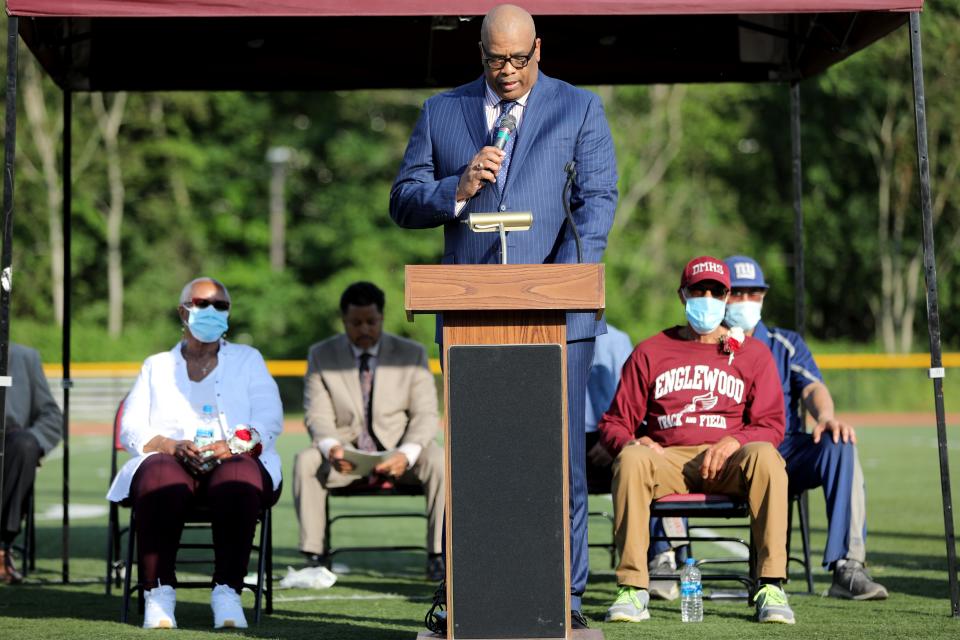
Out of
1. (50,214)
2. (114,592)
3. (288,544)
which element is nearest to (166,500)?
(114,592)

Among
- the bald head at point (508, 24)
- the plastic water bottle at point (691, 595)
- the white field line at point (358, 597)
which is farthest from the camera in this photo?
the white field line at point (358, 597)

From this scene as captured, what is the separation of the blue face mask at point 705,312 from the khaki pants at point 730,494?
0.62 m

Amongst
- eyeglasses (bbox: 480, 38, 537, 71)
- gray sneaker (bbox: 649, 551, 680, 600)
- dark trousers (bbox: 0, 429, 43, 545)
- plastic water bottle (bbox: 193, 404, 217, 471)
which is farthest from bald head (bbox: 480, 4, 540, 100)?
dark trousers (bbox: 0, 429, 43, 545)

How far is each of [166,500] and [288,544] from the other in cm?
380

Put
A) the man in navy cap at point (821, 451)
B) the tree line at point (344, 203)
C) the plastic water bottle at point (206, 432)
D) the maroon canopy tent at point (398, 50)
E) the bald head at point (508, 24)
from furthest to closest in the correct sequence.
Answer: the tree line at point (344, 203), the maroon canopy tent at point (398, 50), the man in navy cap at point (821, 451), the plastic water bottle at point (206, 432), the bald head at point (508, 24)

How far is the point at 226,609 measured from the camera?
5855 millimetres

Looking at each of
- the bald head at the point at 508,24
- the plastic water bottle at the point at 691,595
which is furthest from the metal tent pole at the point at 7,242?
the plastic water bottle at the point at 691,595

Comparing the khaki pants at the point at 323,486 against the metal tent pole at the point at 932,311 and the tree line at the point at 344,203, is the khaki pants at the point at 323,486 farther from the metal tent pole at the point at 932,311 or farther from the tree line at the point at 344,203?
the tree line at the point at 344,203

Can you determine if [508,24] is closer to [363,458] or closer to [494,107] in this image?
[494,107]

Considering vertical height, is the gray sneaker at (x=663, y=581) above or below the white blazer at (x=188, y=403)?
below

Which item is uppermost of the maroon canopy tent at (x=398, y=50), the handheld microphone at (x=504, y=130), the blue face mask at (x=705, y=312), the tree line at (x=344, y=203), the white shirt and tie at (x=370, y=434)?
the tree line at (x=344, y=203)

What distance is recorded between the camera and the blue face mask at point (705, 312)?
249 inches

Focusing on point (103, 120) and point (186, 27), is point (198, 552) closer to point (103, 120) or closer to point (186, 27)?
point (186, 27)

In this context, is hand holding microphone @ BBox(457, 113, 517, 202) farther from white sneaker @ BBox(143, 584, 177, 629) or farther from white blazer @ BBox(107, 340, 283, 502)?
white sneaker @ BBox(143, 584, 177, 629)
